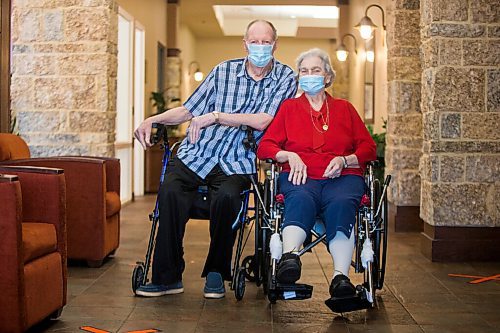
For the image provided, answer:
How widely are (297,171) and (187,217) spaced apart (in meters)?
0.57

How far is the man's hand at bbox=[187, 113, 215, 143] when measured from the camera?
3.87 meters

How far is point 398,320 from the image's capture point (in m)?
3.47

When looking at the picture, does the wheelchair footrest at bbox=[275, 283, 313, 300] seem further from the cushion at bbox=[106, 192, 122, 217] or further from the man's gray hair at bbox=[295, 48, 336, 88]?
the cushion at bbox=[106, 192, 122, 217]

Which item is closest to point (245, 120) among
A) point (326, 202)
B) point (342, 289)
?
point (326, 202)

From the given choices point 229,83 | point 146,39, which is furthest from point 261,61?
point 146,39

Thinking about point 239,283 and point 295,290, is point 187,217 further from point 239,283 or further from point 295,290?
point 295,290

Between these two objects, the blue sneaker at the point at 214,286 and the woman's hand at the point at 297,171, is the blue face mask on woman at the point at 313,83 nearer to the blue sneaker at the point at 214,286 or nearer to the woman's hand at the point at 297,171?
the woman's hand at the point at 297,171

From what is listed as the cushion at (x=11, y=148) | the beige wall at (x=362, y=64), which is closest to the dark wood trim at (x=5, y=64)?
the cushion at (x=11, y=148)

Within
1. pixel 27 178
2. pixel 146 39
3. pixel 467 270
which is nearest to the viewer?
pixel 27 178

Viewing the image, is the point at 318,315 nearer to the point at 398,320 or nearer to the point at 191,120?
the point at 398,320

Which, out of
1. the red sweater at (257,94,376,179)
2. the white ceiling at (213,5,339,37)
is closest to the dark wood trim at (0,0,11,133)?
the red sweater at (257,94,376,179)

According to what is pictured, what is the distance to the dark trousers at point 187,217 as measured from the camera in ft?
12.4

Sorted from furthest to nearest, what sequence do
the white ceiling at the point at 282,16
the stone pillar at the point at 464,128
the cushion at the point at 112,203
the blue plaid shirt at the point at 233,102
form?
the white ceiling at the point at 282,16 → the stone pillar at the point at 464,128 → the cushion at the point at 112,203 → the blue plaid shirt at the point at 233,102

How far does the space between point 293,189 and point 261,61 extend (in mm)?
679
